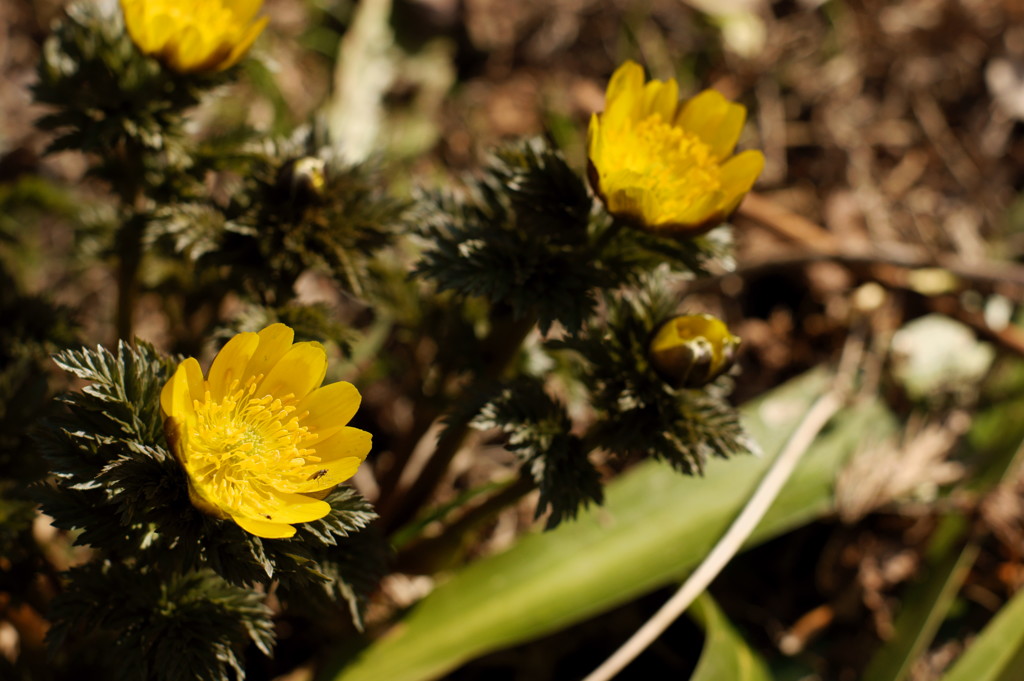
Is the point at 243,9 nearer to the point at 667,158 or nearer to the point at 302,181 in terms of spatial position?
the point at 302,181

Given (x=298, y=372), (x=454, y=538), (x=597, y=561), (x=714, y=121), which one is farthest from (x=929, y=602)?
(x=298, y=372)

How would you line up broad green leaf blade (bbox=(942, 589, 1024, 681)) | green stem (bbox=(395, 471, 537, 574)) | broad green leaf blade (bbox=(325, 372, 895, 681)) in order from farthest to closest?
broad green leaf blade (bbox=(942, 589, 1024, 681))
broad green leaf blade (bbox=(325, 372, 895, 681))
green stem (bbox=(395, 471, 537, 574))

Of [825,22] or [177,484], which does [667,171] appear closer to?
[177,484]

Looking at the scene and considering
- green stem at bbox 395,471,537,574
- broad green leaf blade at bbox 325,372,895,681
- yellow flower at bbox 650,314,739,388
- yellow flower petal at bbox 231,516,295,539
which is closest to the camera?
yellow flower petal at bbox 231,516,295,539

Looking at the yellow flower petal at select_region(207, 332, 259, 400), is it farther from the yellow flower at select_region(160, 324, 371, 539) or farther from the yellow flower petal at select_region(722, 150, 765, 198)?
the yellow flower petal at select_region(722, 150, 765, 198)

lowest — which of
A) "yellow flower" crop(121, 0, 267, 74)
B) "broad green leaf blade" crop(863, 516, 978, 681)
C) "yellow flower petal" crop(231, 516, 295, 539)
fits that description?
"broad green leaf blade" crop(863, 516, 978, 681)

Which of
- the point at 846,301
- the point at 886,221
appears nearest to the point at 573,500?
the point at 846,301

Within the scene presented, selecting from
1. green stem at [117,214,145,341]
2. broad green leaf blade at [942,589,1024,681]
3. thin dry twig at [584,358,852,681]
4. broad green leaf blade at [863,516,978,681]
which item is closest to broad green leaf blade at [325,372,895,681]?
thin dry twig at [584,358,852,681]
